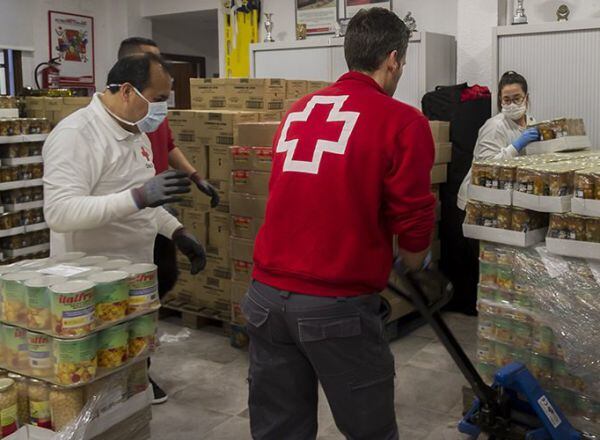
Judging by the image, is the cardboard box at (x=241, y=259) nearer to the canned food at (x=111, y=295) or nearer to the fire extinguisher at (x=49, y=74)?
the canned food at (x=111, y=295)

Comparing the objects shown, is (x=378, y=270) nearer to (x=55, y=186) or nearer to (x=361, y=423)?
(x=361, y=423)

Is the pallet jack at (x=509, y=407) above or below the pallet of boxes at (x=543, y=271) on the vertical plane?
below

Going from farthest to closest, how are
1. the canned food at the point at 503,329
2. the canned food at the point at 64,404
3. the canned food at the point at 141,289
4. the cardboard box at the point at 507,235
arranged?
the canned food at the point at 503,329 < the cardboard box at the point at 507,235 < the canned food at the point at 141,289 < the canned food at the point at 64,404

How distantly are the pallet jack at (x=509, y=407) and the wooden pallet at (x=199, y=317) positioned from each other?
78.8 inches

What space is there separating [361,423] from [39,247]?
13.5 ft

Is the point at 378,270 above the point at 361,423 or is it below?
above

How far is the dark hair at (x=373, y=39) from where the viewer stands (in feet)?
6.93

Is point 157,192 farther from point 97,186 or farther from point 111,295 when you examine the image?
point 111,295

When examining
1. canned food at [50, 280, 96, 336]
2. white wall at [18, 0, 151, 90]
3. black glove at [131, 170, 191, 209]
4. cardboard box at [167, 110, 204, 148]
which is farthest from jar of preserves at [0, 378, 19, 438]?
white wall at [18, 0, 151, 90]

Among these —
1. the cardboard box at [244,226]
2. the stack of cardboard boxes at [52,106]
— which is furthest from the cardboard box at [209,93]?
the stack of cardboard boxes at [52,106]

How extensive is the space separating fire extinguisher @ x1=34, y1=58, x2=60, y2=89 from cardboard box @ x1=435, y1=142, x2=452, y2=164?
508 centimetres

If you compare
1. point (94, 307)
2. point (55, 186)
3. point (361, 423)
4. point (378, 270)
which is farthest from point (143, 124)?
point (361, 423)

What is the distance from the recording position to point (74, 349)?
2.05 meters

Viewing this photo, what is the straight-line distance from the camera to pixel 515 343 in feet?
9.93
